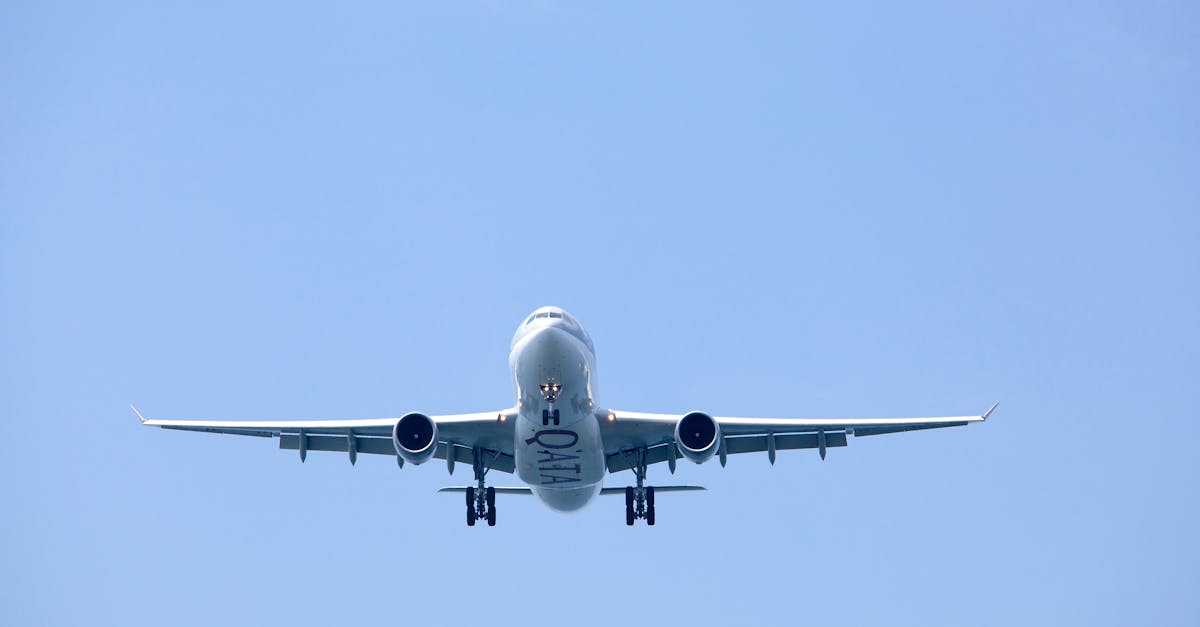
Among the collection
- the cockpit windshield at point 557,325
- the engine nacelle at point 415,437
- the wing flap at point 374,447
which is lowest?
the engine nacelle at point 415,437

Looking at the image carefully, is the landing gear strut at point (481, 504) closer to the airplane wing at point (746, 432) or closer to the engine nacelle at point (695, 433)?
the airplane wing at point (746, 432)

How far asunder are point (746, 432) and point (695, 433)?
9.52 feet

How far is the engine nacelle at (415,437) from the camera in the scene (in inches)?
1341

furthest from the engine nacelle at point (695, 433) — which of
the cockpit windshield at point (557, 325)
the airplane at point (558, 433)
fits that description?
the cockpit windshield at point (557, 325)

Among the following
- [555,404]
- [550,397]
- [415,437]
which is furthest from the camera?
[415,437]

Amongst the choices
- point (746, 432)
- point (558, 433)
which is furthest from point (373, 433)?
point (746, 432)

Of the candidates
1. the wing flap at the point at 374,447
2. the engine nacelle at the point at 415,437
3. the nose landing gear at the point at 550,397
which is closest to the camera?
the nose landing gear at the point at 550,397

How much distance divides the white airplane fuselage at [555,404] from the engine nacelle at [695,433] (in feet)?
6.55

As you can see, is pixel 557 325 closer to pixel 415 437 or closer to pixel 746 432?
pixel 415 437

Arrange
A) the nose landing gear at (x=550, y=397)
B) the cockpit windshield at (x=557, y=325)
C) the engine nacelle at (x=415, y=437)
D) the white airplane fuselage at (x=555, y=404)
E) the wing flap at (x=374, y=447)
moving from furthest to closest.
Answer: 1. the wing flap at (x=374, y=447)
2. the engine nacelle at (x=415, y=437)
3. the cockpit windshield at (x=557, y=325)
4. the nose landing gear at (x=550, y=397)
5. the white airplane fuselage at (x=555, y=404)

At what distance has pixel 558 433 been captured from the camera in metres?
33.5

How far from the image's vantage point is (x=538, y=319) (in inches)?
1313

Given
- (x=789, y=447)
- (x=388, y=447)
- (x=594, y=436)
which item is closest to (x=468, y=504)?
(x=388, y=447)

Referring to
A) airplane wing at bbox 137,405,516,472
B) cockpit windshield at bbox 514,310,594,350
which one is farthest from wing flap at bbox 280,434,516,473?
cockpit windshield at bbox 514,310,594,350
